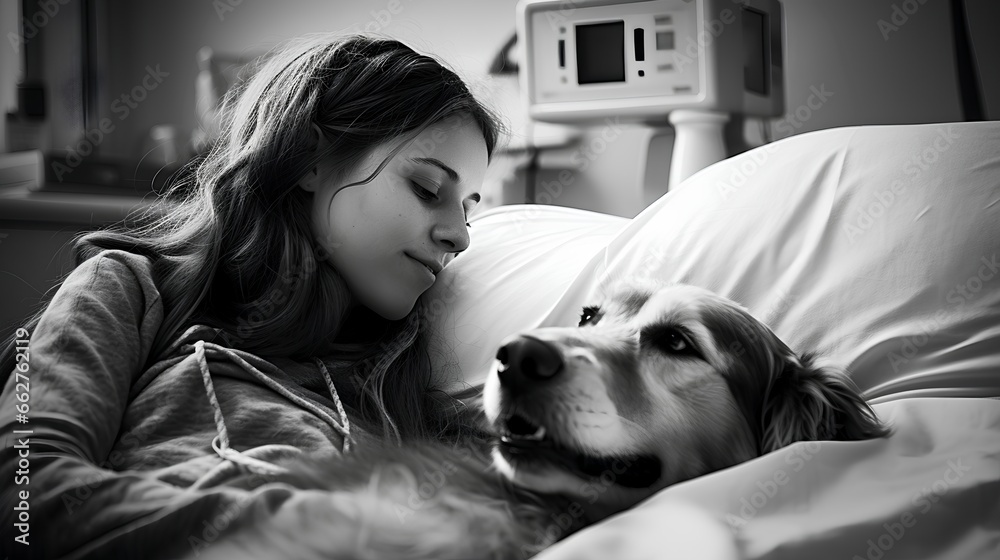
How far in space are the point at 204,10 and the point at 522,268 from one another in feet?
9.23

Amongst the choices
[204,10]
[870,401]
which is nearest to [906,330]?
[870,401]

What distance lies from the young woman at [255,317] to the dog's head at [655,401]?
275 mm

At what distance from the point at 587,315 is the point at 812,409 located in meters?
0.35

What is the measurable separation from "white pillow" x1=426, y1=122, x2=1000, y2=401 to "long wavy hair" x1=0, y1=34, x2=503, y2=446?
5.0 inches

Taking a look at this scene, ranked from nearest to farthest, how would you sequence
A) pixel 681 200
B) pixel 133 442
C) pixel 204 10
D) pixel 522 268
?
pixel 133 442 < pixel 681 200 < pixel 522 268 < pixel 204 10

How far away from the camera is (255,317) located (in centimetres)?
123

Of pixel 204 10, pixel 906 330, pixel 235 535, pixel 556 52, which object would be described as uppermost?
pixel 204 10

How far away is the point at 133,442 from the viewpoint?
3.14 feet

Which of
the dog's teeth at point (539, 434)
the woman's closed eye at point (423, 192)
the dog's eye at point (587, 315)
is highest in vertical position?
the woman's closed eye at point (423, 192)

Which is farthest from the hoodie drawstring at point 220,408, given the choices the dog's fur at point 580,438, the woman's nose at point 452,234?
the woman's nose at point 452,234

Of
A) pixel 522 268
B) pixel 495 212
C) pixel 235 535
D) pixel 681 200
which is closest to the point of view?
pixel 235 535

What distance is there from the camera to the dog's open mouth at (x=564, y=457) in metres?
0.85

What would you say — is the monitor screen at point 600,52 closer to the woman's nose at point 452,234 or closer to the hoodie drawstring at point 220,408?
the woman's nose at point 452,234

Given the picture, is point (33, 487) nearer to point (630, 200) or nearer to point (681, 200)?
point (681, 200)
